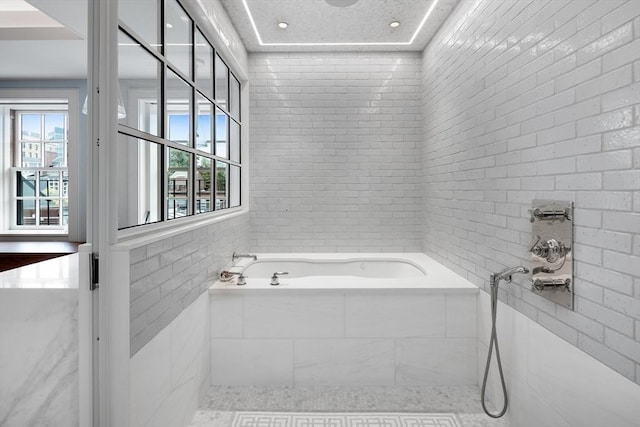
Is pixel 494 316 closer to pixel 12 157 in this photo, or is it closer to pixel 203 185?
pixel 203 185

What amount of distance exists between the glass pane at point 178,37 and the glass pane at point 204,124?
22 cm

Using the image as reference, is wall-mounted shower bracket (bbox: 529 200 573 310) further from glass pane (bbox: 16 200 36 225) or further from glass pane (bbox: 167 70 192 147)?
glass pane (bbox: 16 200 36 225)

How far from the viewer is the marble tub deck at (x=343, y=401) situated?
2.14 m

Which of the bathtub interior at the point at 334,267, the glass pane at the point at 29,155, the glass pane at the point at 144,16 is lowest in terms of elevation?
the bathtub interior at the point at 334,267

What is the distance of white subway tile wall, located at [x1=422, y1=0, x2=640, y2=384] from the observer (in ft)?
4.11

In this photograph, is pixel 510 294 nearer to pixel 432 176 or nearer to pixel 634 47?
pixel 634 47

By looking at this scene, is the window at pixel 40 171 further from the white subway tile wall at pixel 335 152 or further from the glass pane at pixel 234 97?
the white subway tile wall at pixel 335 152

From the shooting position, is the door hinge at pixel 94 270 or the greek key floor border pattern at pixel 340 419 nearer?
the door hinge at pixel 94 270

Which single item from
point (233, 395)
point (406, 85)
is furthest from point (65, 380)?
point (406, 85)

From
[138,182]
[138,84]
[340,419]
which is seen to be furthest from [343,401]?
[138,84]

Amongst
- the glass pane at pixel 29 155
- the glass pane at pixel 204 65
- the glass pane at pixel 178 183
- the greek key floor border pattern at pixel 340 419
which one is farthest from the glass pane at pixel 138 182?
the greek key floor border pattern at pixel 340 419

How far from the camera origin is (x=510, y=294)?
6.61ft

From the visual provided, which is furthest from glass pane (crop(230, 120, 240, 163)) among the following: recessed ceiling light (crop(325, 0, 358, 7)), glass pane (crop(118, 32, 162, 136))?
glass pane (crop(118, 32, 162, 136))

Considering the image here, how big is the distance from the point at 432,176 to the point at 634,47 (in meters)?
2.20
